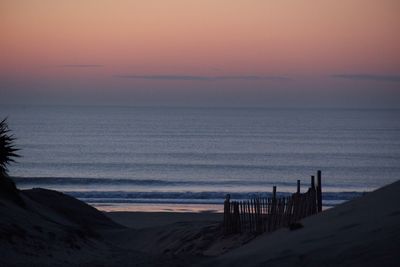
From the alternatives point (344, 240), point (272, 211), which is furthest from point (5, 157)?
point (344, 240)

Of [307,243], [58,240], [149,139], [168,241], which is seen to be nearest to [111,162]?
[149,139]

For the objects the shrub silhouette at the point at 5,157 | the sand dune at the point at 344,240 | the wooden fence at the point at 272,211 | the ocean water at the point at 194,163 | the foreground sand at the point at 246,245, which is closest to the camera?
the sand dune at the point at 344,240

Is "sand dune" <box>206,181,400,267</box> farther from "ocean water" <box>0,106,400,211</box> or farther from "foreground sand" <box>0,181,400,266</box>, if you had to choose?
"ocean water" <box>0,106,400,211</box>

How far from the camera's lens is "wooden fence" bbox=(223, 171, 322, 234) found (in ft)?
45.1

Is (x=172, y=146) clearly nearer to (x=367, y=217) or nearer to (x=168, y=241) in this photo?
(x=168, y=241)

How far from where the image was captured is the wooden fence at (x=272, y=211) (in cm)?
1375

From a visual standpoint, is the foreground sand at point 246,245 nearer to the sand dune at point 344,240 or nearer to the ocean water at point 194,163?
the sand dune at point 344,240

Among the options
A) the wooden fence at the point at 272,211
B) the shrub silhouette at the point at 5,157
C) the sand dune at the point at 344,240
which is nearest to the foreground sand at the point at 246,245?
the sand dune at the point at 344,240

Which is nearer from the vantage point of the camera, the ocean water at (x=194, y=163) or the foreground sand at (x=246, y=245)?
the foreground sand at (x=246, y=245)

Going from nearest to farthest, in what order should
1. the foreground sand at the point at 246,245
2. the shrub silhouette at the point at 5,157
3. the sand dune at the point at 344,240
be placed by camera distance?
the sand dune at the point at 344,240 < the foreground sand at the point at 246,245 < the shrub silhouette at the point at 5,157

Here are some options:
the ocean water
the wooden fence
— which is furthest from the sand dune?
the ocean water

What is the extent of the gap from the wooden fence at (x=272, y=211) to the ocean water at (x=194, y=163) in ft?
50.5

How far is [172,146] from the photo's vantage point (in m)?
77.5

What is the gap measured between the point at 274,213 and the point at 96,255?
12.6 ft
